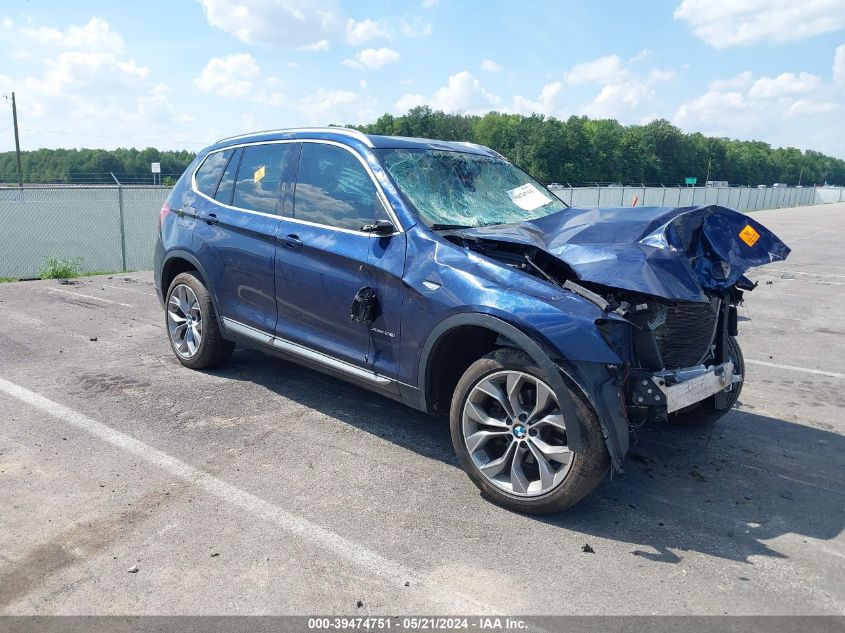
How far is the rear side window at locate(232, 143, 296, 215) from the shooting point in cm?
504

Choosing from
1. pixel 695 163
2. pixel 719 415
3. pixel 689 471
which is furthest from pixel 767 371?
pixel 695 163

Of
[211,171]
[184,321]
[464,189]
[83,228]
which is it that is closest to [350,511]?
[464,189]

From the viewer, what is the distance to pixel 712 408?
4.66m

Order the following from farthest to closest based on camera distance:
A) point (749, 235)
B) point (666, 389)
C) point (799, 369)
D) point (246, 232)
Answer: point (799, 369)
point (246, 232)
point (749, 235)
point (666, 389)

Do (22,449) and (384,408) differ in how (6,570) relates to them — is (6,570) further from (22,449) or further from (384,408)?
(384,408)

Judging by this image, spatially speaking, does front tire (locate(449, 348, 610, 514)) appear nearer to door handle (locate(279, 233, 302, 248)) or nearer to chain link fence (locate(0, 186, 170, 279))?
door handle (locate(279, 233, 302, 248))

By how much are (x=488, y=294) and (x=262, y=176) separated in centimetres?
241

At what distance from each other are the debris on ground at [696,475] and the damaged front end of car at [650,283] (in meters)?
0.57

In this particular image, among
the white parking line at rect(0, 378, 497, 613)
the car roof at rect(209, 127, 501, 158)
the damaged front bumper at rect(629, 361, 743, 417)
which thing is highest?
the car roof at rect(209, 127, 501, 158)

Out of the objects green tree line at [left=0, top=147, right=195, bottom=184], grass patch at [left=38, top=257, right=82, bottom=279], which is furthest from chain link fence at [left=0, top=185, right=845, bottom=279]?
green tree line at [left=0, top=147, right=195, bottom=184]

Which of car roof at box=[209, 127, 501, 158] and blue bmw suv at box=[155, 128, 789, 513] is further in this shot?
car roof at box=[209, 127, 501, 158]

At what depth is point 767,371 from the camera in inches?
257

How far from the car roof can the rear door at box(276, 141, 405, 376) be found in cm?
9

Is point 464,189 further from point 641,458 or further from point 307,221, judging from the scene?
point 641,458
